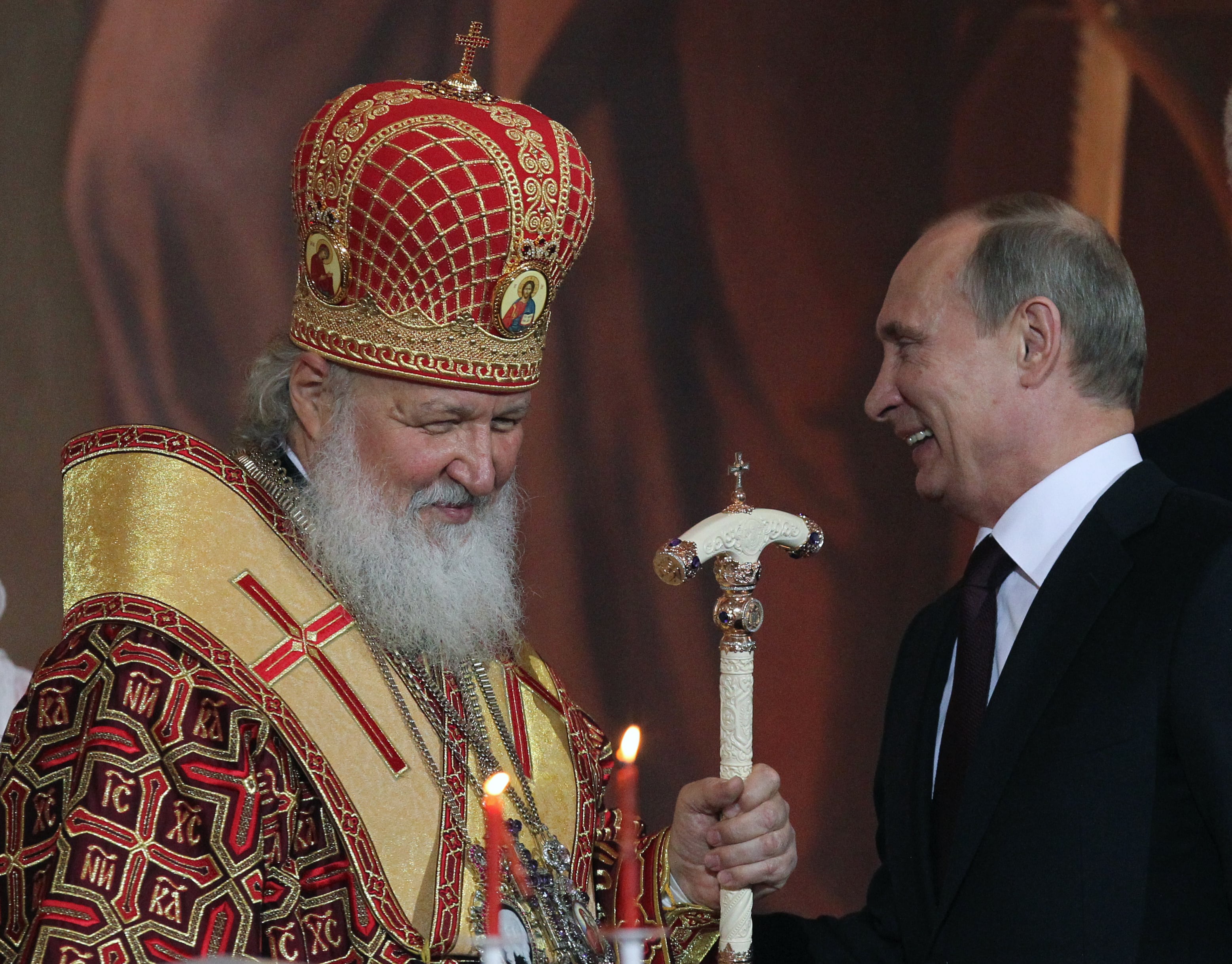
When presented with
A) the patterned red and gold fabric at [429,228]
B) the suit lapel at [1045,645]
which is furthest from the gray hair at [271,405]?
the suit lapel at [1045,645]

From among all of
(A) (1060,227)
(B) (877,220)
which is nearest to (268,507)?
(A) (1060,227)

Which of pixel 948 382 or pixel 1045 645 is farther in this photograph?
pixel 948 382

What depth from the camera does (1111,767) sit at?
262 centimetres

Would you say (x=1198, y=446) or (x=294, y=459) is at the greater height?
(x=1198, y=446)

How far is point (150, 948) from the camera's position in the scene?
97.8 inches

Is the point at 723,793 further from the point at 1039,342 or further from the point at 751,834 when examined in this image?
the point at 1039,342

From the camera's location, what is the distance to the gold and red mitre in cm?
295

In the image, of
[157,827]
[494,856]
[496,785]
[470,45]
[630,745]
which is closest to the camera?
[494,856]

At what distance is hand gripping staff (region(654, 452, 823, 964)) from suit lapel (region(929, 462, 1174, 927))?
37 cm

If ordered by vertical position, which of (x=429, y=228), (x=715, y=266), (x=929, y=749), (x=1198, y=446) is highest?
(x=715, y=266)

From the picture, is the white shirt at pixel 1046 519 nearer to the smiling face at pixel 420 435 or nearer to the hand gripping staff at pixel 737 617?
the hand gripping staff at pixel 737 617

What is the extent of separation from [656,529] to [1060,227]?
2.33 metres

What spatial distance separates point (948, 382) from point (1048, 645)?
53 centimetres

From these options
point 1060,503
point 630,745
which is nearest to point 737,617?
point 630,745
